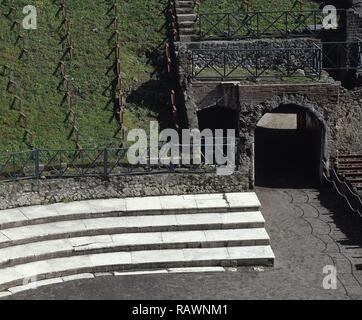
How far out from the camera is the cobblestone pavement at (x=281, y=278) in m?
21.0

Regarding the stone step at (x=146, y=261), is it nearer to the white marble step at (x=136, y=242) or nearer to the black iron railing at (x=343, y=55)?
the white marble step at (x=136, y=242)

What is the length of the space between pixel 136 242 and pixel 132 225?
0.77m

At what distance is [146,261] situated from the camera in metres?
22.4

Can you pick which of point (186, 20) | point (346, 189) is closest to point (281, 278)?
point (346, 189)

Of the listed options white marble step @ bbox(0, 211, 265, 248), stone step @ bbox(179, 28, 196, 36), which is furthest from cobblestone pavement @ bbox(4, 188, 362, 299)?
stone step @ bbox(179, 28, 196, 36)

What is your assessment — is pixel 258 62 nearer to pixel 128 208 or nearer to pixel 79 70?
pixel 79 70

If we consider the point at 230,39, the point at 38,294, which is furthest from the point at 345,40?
the point at 38,294

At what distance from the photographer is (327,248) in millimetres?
23469

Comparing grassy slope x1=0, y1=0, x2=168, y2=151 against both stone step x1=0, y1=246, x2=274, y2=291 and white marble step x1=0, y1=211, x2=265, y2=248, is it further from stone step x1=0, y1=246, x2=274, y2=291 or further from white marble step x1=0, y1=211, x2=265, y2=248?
stone step x1=0, y1=246, x2=274, y2=291

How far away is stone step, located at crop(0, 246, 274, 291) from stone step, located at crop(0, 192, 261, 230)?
71.7 inches

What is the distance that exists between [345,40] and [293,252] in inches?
443

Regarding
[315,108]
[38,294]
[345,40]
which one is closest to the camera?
[38,294]

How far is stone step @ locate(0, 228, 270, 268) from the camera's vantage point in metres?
22.3

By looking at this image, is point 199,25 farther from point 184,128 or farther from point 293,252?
point 293,252
